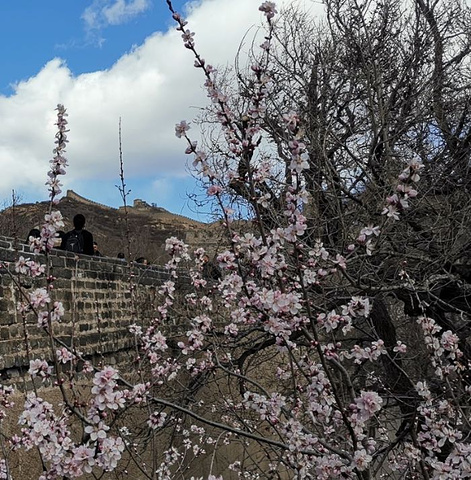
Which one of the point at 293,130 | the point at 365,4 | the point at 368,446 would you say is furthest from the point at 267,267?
the point at 365,4

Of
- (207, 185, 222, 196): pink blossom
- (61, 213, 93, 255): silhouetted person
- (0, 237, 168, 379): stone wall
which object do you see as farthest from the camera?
(61, 213, 93, 255): silhouetted person

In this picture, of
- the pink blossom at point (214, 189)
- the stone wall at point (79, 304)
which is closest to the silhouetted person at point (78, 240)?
the stone wall at point (79, 304)

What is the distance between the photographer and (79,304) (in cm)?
664

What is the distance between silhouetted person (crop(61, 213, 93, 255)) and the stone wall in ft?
0.95

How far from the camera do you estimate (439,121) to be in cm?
702

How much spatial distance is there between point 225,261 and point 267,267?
12.5 inches

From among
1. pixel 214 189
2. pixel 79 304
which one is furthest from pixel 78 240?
pixel 214 189

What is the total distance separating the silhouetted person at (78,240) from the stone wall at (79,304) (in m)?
0.29

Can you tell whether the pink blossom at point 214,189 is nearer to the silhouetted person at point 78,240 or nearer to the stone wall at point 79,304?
the stone wall at point 79,304

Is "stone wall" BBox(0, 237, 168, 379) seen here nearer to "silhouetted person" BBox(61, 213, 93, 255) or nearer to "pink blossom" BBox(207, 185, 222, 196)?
"silhouetted person" BBox(61, 213, 93, 255)

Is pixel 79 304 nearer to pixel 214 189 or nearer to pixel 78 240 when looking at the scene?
pixel 78 240

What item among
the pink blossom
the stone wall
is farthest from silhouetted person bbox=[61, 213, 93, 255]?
the pink blossom

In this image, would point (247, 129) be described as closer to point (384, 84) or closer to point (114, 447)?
point (114, 447)

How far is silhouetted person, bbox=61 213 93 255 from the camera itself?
7340 mm
